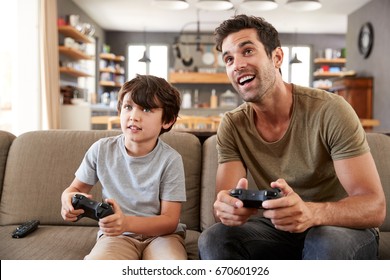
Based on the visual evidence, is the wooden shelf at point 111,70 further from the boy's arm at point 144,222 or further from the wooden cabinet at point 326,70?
the boy's arm at point 144,222

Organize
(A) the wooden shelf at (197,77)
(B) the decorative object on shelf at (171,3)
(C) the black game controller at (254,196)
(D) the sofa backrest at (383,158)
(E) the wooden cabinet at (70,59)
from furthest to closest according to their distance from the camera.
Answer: (A) the wooden shelf at (197,77) → (E) the wooden cabinet at (70,59) → (B) the decorative object on shelf at (171,3) → (D) the sofa backrest at (383,158) → (C) the black game controller at (254,196)

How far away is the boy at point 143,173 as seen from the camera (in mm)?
1188

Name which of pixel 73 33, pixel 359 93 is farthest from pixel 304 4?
pixel 73 33

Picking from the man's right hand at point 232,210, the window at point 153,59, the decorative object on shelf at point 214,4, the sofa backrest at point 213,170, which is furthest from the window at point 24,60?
the window at point 153,59

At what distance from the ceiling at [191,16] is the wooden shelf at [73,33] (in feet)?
2.26

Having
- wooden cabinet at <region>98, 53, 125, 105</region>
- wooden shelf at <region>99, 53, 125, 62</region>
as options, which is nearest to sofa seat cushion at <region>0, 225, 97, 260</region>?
wooden cabinet at <region>98, 53, 125, 105</region>

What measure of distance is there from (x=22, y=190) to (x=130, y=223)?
2.10 feet

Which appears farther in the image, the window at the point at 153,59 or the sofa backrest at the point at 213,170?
the window at the point at 153,59

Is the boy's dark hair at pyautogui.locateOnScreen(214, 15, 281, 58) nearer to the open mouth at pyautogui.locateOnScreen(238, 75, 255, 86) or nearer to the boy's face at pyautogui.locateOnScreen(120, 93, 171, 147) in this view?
the open mouth at pyautogui.locateOnScreen(238, 75, 255, 86)

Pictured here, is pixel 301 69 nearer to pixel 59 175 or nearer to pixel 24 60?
pixel 24 60

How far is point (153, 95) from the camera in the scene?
1245 mm

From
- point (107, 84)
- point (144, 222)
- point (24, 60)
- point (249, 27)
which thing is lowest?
point (144, 222)

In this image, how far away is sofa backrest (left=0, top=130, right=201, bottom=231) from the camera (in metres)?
1.56

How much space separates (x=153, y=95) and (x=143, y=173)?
0.22 metres
